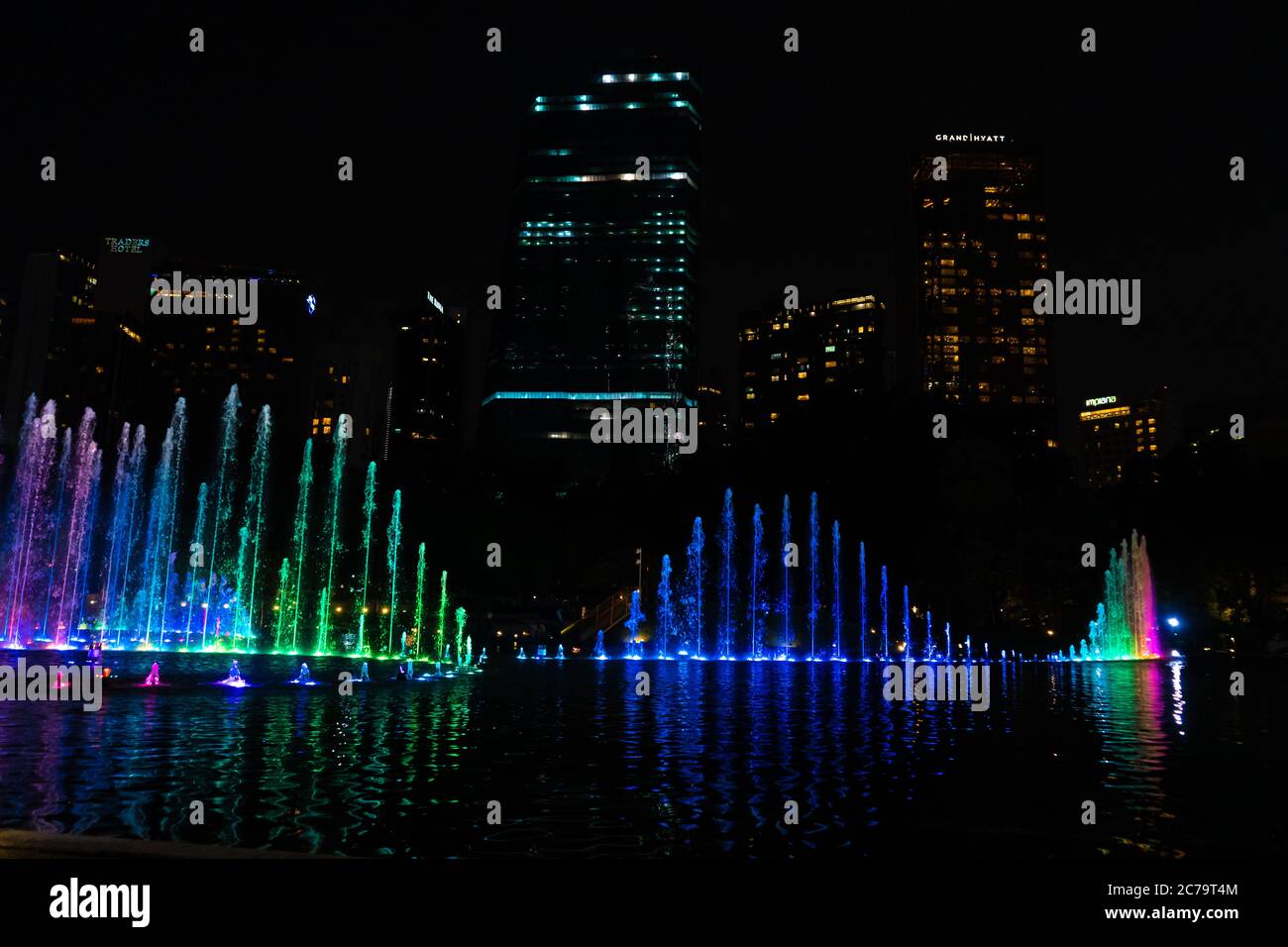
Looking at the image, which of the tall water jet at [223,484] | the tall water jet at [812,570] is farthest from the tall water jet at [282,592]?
the tall water jet at [812,570]

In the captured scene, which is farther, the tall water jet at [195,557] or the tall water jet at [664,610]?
the tall water jet at [664,610]

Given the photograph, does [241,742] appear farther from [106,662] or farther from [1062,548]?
[1062,548]

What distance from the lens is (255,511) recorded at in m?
49.4

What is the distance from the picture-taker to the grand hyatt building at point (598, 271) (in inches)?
6348

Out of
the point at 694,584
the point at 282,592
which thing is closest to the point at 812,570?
the point at 694,584

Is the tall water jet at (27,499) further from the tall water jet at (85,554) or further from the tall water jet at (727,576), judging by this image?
the tall water jet at (727,576)

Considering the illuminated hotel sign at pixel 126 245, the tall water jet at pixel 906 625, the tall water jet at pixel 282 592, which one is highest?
the illuminated hotel sign at pixel 126 245

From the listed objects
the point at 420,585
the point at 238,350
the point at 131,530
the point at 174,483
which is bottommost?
the point at 420,585

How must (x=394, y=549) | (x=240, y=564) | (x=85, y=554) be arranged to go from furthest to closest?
(x=394, y=549)
(x=240, y=564)
(x=85, y=554)

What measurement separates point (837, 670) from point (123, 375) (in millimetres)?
131785

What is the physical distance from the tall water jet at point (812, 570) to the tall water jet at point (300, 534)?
23.9 metres

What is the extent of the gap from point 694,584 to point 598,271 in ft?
411

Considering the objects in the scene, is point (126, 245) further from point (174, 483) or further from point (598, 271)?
point (174, 483)
